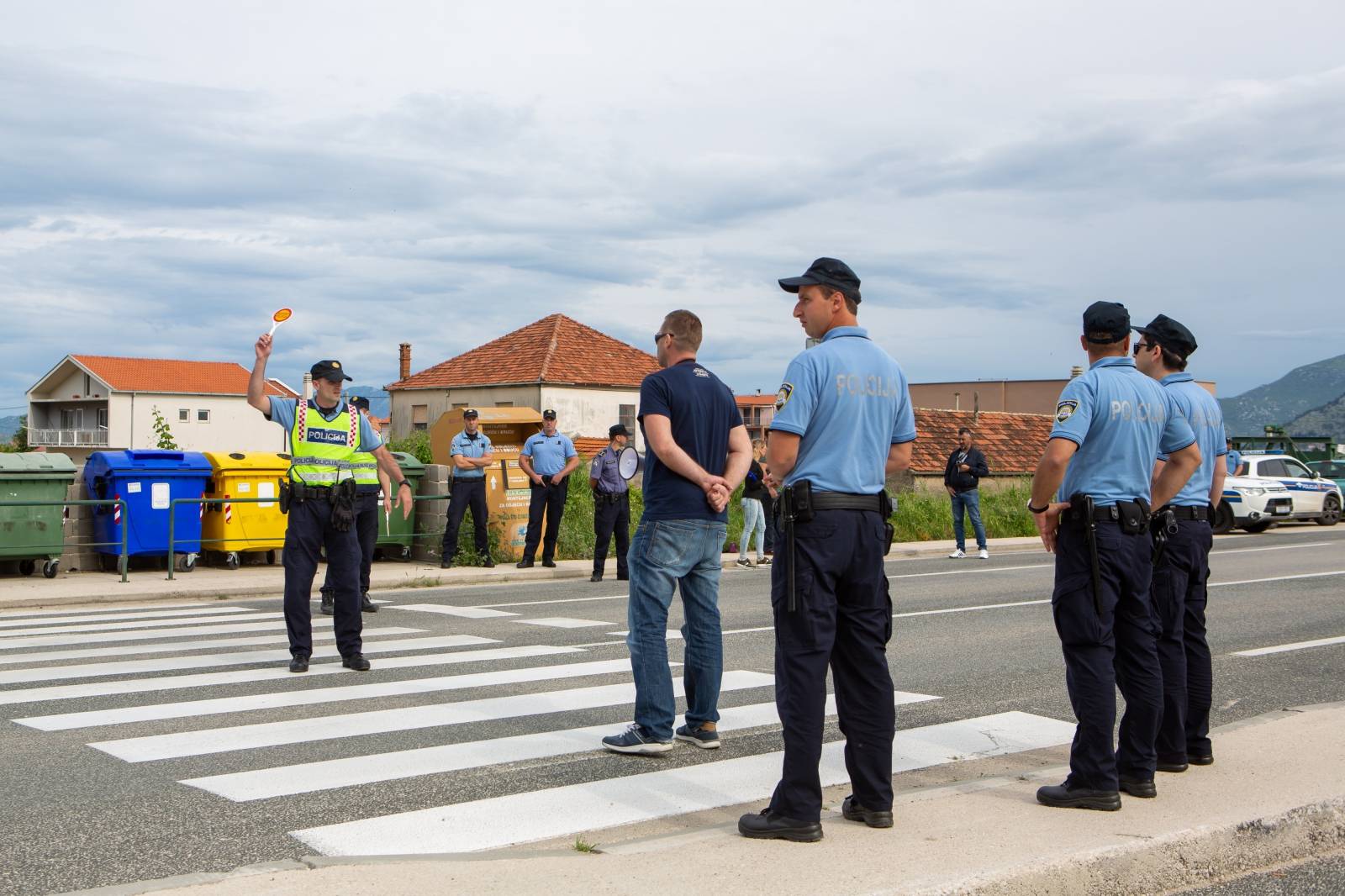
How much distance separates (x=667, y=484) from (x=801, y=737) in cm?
185

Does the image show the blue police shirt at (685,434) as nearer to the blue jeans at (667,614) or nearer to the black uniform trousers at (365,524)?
the blue jeans at (667,614)

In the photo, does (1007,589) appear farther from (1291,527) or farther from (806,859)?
(1291,527)

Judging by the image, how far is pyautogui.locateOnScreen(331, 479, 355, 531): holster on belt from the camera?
8844mm

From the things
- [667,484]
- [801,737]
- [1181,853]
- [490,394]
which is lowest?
[1181,853]

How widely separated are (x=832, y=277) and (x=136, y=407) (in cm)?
9156

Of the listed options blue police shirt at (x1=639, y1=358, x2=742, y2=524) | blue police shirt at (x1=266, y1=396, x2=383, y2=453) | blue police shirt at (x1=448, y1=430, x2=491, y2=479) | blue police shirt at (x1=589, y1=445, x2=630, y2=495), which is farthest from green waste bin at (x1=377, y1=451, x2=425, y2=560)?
blue police shirt at (x1=639, y1=358, x2=742, y2=524)

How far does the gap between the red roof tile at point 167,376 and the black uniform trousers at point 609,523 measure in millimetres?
79223

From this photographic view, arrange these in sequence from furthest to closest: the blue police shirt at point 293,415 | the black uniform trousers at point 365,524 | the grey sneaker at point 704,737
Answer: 1. the black uniform trousers at point 365,524
2. the blue police shirt at point 293,415
3. the grey sneaker at point 704,737

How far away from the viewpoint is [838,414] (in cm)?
488

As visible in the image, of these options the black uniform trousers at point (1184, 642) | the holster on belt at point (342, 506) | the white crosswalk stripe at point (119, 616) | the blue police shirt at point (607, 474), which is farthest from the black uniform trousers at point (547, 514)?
the black uniform trousers at point (1184, 642)

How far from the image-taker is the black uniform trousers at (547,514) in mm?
17547

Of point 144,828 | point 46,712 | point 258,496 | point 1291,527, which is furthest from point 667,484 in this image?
point 1291,527

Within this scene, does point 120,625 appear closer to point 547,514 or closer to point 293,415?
point 293,415

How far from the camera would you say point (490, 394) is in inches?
2271
